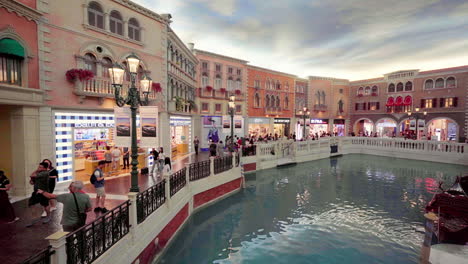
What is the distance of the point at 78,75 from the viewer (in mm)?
10031

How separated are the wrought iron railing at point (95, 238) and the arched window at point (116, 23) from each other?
9.62 metres

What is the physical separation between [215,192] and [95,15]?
1026cm

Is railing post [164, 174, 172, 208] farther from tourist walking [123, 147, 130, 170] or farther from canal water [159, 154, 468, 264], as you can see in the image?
tourist walking [123, 147, 130, 170]

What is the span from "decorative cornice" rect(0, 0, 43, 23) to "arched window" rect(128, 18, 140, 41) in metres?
4.03

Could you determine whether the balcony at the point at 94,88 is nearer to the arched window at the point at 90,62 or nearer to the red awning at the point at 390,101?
the arched window at the point at 90,62

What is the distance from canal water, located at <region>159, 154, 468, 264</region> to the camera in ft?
24.7

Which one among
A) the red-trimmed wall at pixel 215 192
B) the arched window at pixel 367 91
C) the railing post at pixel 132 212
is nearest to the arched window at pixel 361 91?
the arched window at pixel 367 91

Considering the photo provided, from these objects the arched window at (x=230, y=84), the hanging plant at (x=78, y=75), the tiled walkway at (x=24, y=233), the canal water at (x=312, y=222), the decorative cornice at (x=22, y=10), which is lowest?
the canal water at (x=312, y=222)

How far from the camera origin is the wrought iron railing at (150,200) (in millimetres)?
6402

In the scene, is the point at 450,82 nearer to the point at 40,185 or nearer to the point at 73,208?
the point at 73,208

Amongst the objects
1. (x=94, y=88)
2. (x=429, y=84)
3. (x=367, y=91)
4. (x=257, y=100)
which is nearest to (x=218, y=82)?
(x=257, y=100)

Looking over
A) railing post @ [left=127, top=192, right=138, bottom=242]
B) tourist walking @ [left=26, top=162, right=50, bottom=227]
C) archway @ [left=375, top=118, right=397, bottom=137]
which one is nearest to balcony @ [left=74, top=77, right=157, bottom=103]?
tourist walking @ [left=26, top=162, right=50, bottom=227]

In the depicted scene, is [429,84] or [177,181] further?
[429,84]

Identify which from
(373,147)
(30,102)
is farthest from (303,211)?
(373,147)
